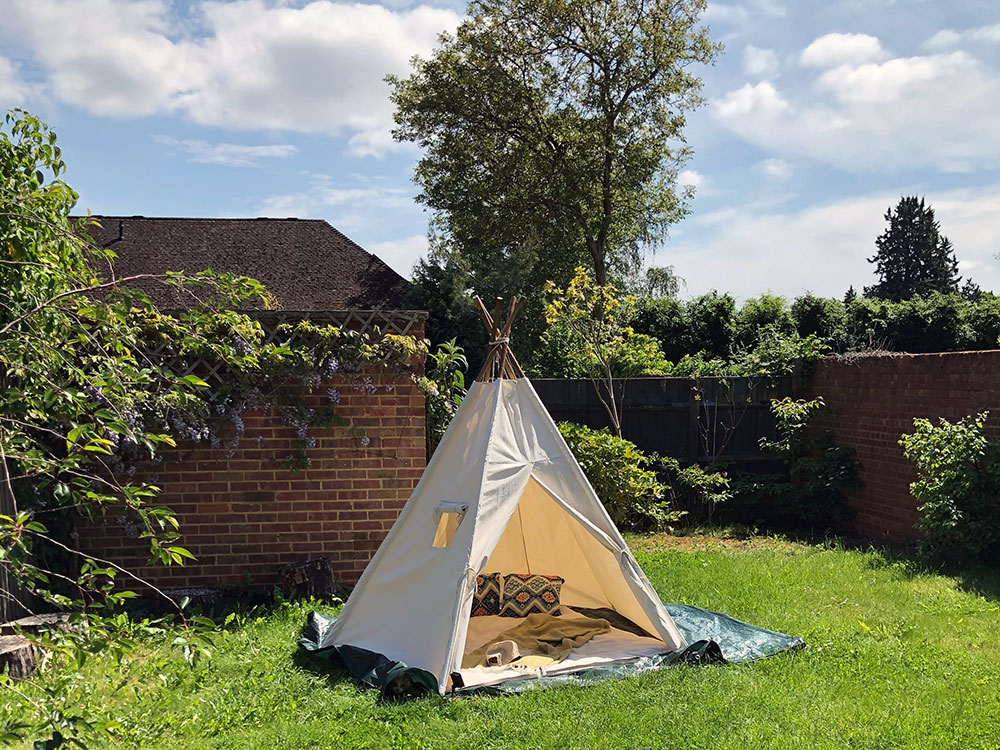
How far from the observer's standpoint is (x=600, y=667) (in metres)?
5.05

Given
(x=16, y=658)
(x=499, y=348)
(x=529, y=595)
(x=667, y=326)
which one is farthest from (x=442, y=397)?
(x=667, y=326)

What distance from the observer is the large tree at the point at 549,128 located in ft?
67.7

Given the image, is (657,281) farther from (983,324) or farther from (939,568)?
(939,568)

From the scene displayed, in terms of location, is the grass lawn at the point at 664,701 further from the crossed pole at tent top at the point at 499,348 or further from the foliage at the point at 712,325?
the foliage at the point at 712,325

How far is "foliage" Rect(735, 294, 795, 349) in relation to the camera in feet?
56.1

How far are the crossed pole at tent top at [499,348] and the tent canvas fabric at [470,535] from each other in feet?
0.32

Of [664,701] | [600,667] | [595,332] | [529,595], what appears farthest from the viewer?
[595,332]

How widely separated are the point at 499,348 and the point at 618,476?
12.6 ft

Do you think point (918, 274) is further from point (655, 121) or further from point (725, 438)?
point (725, 438)

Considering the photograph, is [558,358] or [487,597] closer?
[487,597]

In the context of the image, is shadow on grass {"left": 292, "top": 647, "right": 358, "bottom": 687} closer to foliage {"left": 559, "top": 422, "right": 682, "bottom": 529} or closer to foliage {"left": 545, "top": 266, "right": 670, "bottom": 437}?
foliage {"left": 559, "top": 422, "right": 682, "bottom": 529}

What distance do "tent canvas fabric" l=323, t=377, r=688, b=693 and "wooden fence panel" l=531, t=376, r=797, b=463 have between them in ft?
13.9

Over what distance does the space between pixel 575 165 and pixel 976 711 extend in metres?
17.9

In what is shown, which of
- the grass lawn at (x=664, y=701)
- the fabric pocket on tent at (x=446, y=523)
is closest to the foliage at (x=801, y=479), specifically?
the grass lawn at (x=664, y=701)
